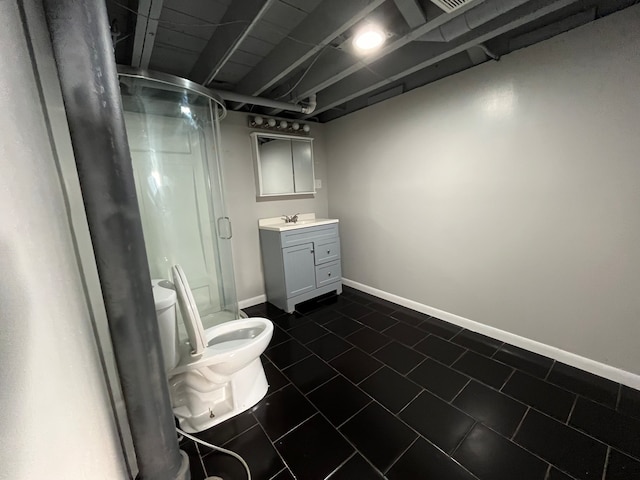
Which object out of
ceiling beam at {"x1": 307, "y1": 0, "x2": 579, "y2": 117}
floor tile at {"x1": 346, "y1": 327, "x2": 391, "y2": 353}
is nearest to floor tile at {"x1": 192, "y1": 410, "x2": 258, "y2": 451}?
floor tile at {"x1": 346, "y1": 327, "x2": 391, "y2": 353}

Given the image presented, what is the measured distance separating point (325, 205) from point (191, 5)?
2.41 meters

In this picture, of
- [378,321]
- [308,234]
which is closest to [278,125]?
[308,234]

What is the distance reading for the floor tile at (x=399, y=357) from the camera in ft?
6.08

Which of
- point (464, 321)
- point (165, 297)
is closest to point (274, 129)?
point (165, 297)

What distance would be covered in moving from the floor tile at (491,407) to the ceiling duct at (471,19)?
2.10 m

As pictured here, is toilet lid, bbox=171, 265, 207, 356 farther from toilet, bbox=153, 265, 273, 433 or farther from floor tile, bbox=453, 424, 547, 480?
floor tile, bbox=453, 424, 547, 480

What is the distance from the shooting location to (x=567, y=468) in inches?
45.0

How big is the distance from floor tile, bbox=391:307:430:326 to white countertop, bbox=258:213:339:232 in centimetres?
124

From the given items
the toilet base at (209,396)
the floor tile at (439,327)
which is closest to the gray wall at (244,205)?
the toilet base at (209,396)

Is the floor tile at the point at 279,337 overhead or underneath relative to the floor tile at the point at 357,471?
overhead

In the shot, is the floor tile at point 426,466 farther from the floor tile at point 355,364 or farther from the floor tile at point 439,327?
the floor tile at point 439,327

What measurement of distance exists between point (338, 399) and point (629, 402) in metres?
1.63

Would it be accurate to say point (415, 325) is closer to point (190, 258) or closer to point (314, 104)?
point (190, 258)

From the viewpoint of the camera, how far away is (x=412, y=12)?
4.47 ft
